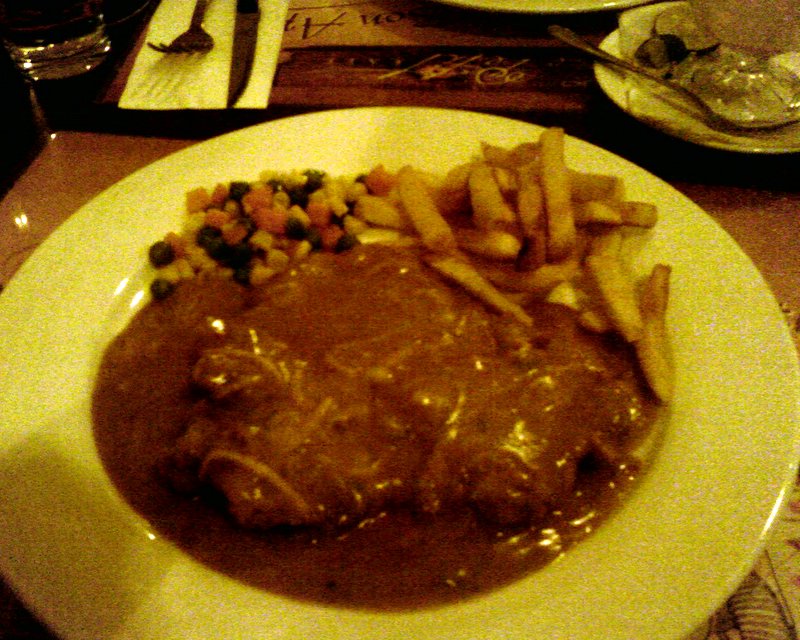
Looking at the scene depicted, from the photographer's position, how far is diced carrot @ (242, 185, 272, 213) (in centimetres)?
308

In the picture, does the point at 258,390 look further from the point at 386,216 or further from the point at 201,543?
the point at 386,216

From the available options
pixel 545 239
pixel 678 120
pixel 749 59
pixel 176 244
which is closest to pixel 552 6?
pixel 749 59

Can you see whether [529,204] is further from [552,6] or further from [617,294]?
[552,6]

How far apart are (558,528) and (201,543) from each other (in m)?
1.15

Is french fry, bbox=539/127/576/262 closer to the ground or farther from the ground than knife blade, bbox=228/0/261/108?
closer to the ground

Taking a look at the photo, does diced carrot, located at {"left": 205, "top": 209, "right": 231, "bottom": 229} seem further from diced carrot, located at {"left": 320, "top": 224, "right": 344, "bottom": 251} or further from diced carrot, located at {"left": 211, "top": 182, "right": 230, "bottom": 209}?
diced carrot, located at {"left": 320, "top": 224, "right": 344, "bottom": 251}

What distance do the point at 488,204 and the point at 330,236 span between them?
830mm

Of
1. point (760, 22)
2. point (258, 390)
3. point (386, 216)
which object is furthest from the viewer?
point (760, 22)

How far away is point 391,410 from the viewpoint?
221 cm

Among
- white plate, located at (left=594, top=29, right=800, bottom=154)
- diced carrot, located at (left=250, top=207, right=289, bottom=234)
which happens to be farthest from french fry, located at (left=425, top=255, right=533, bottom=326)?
white plate, located at (left=594, top=29, right=800, bottom=154)

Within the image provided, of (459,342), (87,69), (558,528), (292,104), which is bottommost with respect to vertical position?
(558,528)

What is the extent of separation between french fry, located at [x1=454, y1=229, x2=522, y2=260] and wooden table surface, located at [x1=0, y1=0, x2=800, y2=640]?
111 cm

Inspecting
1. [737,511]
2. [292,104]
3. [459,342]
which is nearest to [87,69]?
[292,104]

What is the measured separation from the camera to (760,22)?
138 inches
